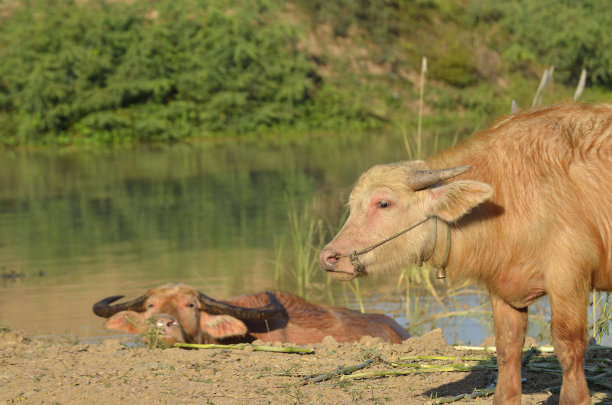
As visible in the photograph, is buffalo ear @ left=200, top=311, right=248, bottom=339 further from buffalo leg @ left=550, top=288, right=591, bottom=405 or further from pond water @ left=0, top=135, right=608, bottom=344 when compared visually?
buffalo leg @ left=550, top=288, right=591, bottom=405

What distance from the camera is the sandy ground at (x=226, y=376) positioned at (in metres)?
4.86

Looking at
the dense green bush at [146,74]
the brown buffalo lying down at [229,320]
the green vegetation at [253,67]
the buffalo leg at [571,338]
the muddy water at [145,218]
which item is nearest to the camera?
the buffalo leg at [571,338]

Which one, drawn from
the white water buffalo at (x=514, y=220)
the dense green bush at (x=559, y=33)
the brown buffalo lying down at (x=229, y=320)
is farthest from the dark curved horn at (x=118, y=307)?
the dense green bush at (x=559, y=33)

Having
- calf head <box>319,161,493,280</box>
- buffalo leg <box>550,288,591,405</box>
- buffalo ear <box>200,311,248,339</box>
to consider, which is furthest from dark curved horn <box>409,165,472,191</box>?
buffalo ear <box>200,311,248,339</box>

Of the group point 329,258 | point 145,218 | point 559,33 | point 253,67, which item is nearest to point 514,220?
point 329,258

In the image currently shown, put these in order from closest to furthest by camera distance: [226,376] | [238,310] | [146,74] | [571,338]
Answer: [571,338], [226,376], [238,310], [146,74]

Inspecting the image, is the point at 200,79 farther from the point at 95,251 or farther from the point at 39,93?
→ the point at 95,251

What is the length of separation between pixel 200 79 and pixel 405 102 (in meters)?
8.11

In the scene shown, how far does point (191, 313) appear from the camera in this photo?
7.04m

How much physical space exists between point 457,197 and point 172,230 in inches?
392

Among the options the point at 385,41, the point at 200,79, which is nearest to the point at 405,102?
the point at 385,41

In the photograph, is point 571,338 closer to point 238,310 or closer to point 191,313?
point 238,310

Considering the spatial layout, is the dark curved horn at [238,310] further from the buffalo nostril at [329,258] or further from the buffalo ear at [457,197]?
the buffalo ear at [457,197]

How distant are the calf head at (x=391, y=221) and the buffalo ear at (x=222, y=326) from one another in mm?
2962
